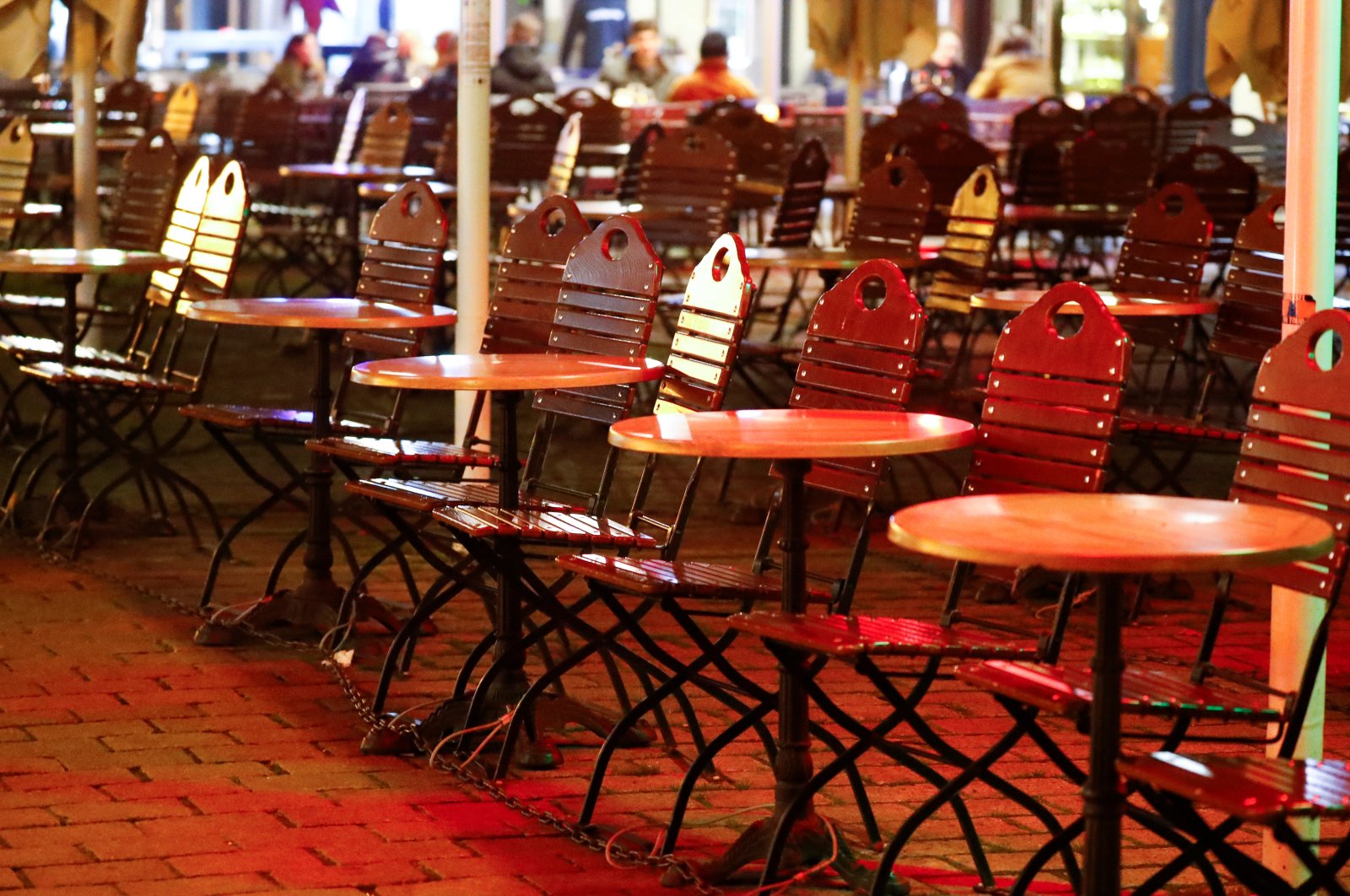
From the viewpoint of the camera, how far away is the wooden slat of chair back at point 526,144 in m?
11.9

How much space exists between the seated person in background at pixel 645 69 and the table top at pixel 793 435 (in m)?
12.6

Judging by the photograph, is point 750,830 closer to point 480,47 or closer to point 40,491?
point 480,47

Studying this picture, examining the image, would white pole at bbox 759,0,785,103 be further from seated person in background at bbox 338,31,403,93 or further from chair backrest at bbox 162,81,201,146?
chair backrest at bbox 162,81,201,146

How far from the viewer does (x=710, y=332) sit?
16.0ft

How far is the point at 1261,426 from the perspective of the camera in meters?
3.89

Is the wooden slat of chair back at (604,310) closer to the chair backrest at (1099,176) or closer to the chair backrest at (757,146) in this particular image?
the chair backrest at (1099,176)

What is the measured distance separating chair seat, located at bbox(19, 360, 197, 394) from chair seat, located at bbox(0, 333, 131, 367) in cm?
29

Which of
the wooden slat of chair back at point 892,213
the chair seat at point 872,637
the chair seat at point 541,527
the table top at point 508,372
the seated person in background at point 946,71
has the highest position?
the seated person in background at point 946,71

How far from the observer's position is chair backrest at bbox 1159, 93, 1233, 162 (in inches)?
468

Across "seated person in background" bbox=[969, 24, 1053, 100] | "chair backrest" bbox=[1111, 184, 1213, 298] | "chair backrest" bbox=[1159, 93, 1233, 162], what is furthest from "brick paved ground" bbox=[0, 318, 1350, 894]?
"seated person in background" bbox=[969, 24, 1053, 100]

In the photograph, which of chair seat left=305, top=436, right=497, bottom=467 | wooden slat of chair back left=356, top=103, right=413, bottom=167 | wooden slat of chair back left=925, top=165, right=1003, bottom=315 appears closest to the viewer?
chair seat left=305, top=436, right=497, bottom=467

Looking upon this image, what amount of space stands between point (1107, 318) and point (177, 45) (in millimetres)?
19902

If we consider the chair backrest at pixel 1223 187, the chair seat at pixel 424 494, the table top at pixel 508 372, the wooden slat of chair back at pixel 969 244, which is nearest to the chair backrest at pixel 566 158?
the wooden slat of chair back at pixel 969 244

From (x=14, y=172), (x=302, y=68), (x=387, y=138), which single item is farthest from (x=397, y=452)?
(x=302, y=68)
